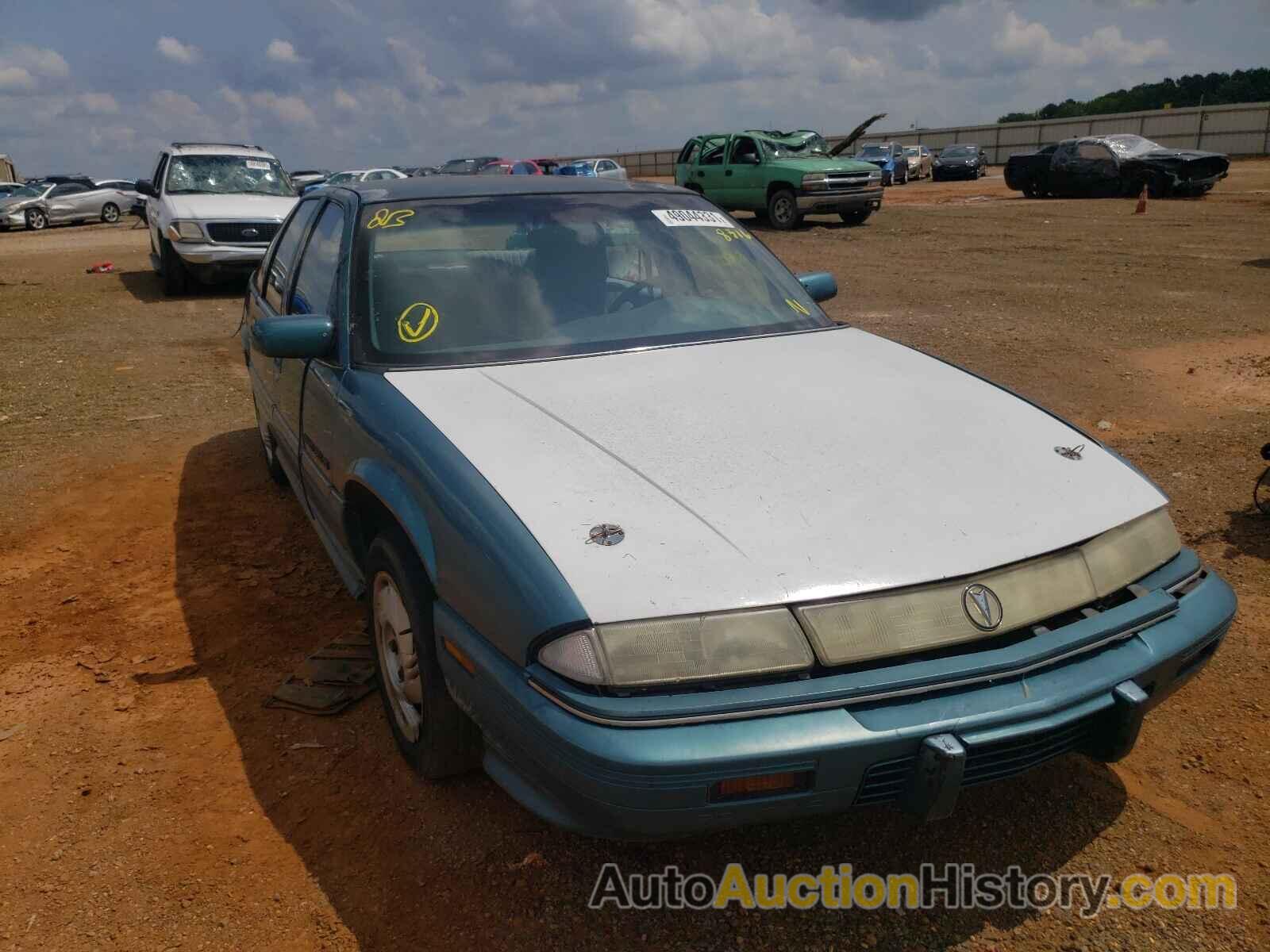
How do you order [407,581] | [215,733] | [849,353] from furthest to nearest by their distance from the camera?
[849,353], [215,733], [407,581]

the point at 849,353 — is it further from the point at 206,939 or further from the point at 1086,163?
the point at 1086,163

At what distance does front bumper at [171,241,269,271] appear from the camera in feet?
38.6

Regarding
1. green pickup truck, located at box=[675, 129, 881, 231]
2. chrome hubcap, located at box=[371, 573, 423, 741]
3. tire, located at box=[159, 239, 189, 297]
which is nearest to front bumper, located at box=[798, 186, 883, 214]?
green pickup truck, located at box=[675, 129, 881, 231]

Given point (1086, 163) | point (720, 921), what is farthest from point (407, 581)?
point (1086, 163)

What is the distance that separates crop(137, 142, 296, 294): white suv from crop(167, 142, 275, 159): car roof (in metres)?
0.01

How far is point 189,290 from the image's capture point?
517 inches

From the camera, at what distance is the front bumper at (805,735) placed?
1.84 metres

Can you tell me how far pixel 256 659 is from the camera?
3.49m

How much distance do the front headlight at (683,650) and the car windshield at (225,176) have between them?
12.6 metres

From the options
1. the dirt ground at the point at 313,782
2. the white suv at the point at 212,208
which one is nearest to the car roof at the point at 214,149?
the white suv at the point at 212,208

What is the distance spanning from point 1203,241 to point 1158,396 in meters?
9.39

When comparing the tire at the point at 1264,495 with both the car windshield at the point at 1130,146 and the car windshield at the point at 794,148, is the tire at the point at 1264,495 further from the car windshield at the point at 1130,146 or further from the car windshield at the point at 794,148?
the car windshield at the point at 1130,146

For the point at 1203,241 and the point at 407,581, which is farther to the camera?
the point at 1203,241

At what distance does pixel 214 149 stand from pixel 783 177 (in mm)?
9593
